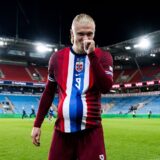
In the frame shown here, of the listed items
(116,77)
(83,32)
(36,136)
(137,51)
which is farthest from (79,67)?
(116,77)

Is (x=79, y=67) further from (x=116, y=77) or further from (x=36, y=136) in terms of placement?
(x=116, y=77)

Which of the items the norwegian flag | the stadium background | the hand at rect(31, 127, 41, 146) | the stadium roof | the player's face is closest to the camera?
the player's face

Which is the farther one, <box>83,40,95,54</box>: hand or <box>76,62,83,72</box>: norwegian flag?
<box>76,62,83,72</box>: norwegian flag

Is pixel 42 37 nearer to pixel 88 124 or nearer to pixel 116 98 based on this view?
pixel 116 98

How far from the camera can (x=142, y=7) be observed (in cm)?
4288

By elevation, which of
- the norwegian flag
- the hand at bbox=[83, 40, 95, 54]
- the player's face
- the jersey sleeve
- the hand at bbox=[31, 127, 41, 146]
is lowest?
the hand at bbox=[31, 127, 41, 146]

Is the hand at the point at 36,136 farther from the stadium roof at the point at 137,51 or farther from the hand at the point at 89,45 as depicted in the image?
the stadium roof at the point at 137,51

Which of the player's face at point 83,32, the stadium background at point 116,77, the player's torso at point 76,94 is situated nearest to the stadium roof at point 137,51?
the stadium background at point 116,77

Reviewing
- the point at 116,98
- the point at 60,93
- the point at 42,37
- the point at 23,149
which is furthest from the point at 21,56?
the point at 60,93

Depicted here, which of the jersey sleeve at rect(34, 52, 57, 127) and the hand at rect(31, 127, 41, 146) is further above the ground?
the jersey sleeve at rect(34, 52, 57, 127)

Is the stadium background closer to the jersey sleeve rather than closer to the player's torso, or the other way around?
the jersey sleeve

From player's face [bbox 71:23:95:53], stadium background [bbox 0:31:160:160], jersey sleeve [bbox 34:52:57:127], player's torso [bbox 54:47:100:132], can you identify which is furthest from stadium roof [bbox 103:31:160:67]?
player's face [bbox 71:23:95:53]

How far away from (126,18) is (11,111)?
25.4 metres

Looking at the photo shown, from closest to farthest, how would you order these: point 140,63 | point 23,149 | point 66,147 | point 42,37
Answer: point 66,147
point 23,149
point 42,37
point 140,63
